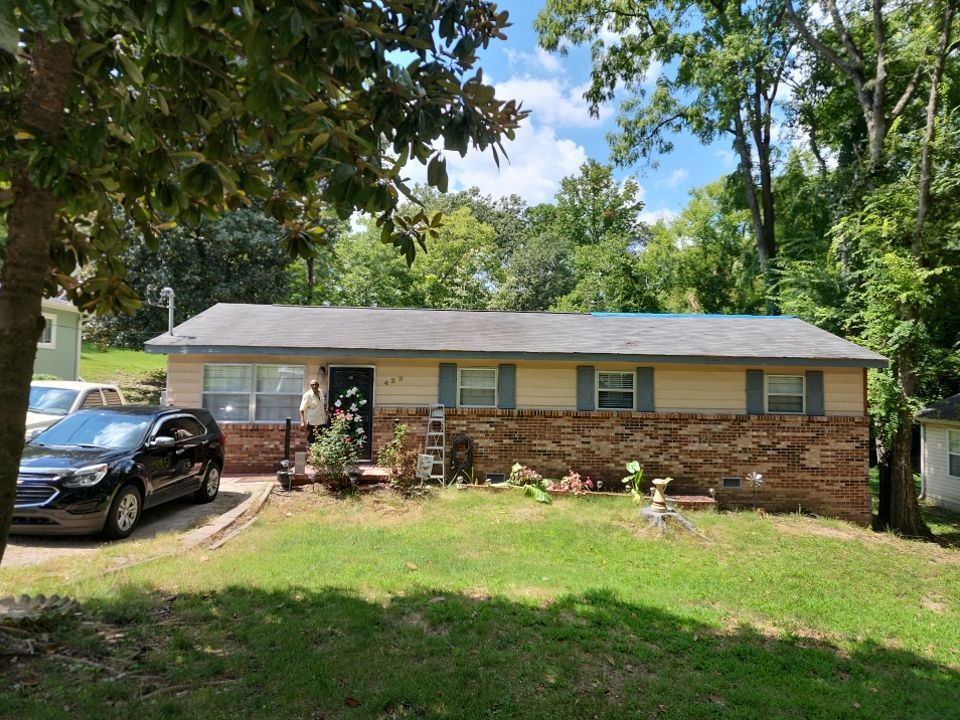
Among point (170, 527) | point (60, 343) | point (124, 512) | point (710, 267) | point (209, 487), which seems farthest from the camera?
point (710, 267)

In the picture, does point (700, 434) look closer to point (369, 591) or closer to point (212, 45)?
point (369, 591)

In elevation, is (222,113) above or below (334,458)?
above

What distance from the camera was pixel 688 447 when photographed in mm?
12039

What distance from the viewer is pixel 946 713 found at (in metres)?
3.87

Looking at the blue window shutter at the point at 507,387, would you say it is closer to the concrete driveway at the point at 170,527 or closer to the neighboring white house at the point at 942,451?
the concrete driveway at the point at 170,527

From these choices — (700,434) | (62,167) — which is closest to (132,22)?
(62,167)

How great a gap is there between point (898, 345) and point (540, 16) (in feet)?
53.8

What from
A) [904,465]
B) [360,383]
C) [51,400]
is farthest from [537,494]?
[904,465]

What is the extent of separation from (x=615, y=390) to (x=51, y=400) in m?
11.2

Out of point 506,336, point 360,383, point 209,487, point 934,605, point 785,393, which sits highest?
point 506,336

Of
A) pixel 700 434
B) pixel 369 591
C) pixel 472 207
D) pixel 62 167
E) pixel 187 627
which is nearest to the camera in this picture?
pixel 62 167

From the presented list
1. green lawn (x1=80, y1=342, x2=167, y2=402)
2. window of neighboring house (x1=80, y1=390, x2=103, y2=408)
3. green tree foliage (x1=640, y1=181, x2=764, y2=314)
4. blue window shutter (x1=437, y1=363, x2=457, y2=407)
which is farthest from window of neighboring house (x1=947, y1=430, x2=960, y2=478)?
green lawn (x1=80, y1=342, x2=167, y2=402)

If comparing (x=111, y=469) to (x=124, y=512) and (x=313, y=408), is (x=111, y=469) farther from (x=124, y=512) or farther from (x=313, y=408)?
(x=313, y=408)

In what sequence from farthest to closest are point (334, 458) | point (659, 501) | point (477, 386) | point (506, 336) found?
point (506, 336) < point (477, 386) < point (334, 458) < point (659, 501)
